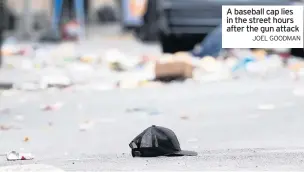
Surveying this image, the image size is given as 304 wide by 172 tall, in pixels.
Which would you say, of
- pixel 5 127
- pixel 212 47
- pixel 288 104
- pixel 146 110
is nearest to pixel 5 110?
pixel 5 127

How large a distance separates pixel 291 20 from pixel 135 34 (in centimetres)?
2331

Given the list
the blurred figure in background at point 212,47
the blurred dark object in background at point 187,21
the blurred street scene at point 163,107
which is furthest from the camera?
the blurred dark object in background at point 187,21

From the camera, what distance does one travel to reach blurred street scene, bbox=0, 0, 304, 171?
6.14 metres

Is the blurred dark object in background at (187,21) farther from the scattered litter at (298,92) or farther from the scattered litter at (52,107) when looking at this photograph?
the scattered litter at (52,107)

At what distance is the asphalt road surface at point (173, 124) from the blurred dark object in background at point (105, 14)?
26023mm

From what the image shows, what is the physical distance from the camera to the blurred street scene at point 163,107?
6137 mm

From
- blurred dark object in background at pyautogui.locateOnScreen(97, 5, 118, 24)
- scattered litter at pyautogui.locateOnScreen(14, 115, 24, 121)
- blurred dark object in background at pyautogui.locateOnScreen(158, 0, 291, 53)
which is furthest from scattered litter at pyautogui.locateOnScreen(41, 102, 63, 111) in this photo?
blurred dark object in background at pyautogui.locateOnScreen(97, 5, 118, 24)

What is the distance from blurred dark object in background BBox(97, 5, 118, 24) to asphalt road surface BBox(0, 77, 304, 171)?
2602 cm

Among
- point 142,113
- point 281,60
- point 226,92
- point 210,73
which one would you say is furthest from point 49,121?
point 281,60

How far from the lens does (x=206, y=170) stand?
5.45m

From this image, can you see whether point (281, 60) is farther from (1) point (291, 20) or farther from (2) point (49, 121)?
(1) point (291, 20)

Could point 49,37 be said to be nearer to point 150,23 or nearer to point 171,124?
point 150,23
